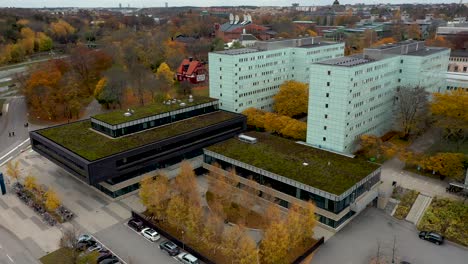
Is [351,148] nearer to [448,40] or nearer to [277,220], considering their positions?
[277,220]

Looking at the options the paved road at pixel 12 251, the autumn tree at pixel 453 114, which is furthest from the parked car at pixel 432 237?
the paved road at pixel 12 251

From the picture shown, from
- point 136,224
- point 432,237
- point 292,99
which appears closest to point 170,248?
point 136,224

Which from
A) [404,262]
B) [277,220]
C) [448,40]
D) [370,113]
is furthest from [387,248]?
[448,40]

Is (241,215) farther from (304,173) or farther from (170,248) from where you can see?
(170,248)

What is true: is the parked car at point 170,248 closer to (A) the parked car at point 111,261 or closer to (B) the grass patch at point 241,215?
(A) the parked car at point 111,261

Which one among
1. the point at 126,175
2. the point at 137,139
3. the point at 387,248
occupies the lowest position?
the point at 387,248
